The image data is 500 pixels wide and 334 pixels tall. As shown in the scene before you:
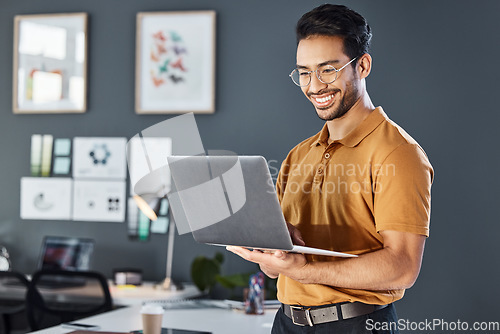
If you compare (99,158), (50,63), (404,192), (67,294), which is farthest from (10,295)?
(404,192)

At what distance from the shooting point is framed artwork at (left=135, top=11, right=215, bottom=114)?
4.01 m

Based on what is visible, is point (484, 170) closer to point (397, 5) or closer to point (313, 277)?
point (397, 5)

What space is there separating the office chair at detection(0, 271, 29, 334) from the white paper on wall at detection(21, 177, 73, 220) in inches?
33.1

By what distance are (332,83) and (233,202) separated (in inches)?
17.4

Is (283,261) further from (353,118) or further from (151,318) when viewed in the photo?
(151,318)

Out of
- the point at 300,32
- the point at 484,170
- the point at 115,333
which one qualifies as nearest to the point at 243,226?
→ the point at 300,32

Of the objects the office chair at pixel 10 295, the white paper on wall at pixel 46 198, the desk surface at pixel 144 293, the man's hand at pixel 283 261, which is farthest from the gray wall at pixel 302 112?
the man's hand at pixel 283 261

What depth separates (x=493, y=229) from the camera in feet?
11.9

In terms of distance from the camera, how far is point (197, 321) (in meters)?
2.60

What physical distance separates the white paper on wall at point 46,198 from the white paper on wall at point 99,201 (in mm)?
65

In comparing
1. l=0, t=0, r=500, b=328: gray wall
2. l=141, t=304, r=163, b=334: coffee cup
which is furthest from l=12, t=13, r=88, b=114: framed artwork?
l=141, t=304, r=163, b=334: coffee cup

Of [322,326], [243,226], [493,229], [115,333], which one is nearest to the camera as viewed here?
[243,226]

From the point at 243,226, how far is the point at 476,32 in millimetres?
2666

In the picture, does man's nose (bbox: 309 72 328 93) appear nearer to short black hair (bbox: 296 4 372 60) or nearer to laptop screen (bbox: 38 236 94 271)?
short black hair (bbox: 296 4 372 60)
